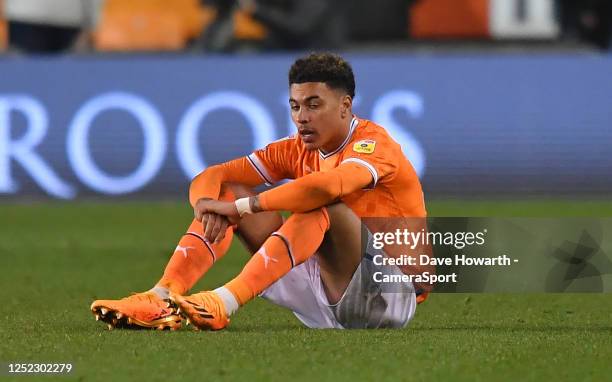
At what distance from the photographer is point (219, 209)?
636 centimetres

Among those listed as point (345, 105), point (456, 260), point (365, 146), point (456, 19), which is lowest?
point (456, 19)

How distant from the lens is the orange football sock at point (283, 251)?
6.18 m

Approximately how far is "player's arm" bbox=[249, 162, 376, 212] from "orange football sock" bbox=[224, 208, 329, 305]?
68 millimetres

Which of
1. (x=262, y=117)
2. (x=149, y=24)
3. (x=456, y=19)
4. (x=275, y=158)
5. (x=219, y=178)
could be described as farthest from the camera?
(x=456, y=19)

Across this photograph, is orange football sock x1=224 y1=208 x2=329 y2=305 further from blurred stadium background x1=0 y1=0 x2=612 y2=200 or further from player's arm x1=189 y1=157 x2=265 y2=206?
blurred stadium background x1=0 y1=0 x2=612 y2=200

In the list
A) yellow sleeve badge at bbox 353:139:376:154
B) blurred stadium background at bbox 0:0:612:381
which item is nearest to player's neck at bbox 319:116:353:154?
yellow sleeve badge at bbox 353:139:376:154

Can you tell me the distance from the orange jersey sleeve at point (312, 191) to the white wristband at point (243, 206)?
8 cm

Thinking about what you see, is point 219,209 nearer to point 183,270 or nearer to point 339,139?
point 183,270

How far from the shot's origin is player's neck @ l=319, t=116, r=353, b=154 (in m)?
6.59

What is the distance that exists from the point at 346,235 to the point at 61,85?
30.9 ft

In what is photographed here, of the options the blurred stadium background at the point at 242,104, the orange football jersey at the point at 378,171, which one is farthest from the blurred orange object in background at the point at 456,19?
the orange football jersey at the point at 378,171

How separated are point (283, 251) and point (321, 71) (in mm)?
893

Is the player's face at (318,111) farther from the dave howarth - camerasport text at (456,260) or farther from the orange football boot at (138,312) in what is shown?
the orange football boot at (138,312)

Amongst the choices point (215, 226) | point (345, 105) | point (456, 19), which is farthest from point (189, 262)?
point (456, 19)
